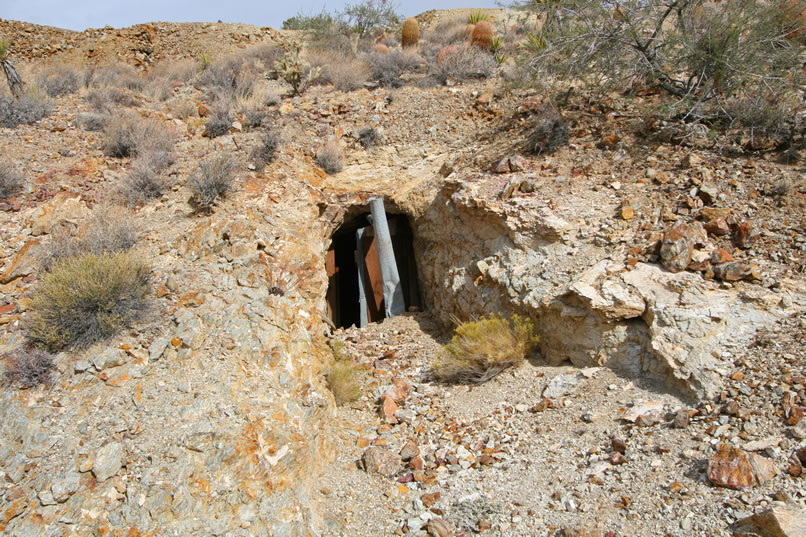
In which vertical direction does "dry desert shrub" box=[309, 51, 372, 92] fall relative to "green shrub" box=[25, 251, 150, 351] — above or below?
above

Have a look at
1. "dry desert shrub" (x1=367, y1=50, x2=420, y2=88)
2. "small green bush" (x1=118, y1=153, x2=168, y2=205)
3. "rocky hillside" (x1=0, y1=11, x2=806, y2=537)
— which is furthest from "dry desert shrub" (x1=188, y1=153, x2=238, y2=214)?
"dry desert shrub" (x1=367, y1=50, x2=420, y2=88)

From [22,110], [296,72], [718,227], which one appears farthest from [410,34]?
[718,227]

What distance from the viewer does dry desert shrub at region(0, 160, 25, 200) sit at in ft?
21.0

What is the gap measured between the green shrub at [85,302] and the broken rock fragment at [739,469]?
5278 millimetres

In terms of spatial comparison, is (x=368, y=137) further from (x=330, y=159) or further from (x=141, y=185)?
(x=141, y=185)

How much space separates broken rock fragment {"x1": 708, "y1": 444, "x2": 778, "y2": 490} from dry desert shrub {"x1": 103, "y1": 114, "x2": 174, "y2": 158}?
817 centimetres

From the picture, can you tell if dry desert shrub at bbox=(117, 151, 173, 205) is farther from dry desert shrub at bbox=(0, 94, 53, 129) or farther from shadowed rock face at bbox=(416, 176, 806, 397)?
shadowed rock face at bbox=(416, 176, 806, 397)

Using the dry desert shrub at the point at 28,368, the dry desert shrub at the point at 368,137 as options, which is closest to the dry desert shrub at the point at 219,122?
the dry desert shrub at the point at 368,137

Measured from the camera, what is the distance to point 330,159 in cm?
835

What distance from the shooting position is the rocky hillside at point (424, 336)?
12.1 ft

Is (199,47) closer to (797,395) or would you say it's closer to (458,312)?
(458,312)

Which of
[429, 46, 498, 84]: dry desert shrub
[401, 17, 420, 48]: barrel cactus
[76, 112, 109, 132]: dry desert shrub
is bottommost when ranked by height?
[76, 112, 109, 132]: dry desert shrub

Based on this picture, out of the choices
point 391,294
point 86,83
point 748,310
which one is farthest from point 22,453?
point 86,83

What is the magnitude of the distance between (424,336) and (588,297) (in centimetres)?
293
